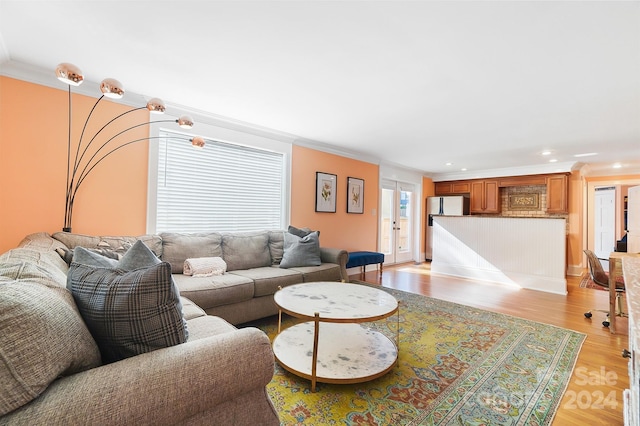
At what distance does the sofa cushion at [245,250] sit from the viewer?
3.22 meters

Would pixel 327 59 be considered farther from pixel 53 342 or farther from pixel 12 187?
pixel 12 187

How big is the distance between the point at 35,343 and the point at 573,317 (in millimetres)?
4458

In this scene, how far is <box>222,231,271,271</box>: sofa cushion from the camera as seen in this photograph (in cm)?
322

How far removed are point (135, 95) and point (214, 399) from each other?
3.06m

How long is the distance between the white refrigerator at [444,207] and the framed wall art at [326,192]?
3.13 meters

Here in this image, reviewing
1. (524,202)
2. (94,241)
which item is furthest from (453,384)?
(524,202)

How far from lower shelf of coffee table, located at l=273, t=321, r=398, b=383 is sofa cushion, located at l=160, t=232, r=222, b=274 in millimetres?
1319

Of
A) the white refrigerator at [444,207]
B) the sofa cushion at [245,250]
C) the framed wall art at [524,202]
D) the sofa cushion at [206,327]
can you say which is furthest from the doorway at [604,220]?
the sofa cushion at [206,327]

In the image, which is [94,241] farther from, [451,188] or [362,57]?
[451,188]

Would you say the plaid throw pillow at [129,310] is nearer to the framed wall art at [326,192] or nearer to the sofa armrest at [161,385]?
the sofa armrest at [161,385]

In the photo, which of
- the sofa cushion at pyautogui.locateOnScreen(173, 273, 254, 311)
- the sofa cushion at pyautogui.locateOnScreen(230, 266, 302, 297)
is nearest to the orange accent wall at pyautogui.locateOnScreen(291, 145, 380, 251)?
the sofa cushion at pyautogui.locateOnScreen(230, 266, 302, 297)

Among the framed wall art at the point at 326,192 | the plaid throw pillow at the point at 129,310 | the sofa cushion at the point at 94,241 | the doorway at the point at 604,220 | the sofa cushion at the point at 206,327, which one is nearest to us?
the plaid throw pillow at the point at 129,310

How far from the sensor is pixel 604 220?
271 inches

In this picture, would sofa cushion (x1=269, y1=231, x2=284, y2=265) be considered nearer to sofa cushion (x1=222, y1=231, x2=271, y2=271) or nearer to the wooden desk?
sofa cushion (x1=222, y1=231, x2=271, y2=271)
